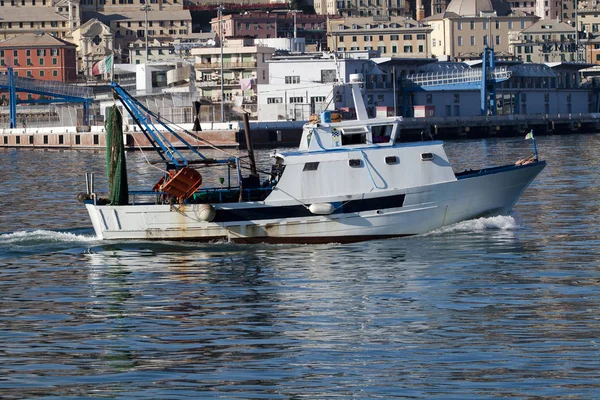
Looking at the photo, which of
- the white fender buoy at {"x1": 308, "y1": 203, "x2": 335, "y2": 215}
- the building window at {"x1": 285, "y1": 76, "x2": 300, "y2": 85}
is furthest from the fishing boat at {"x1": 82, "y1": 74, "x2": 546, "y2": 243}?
the building window at {"x1": 285, "y1": 76, "x2": 300, "y2": 85}

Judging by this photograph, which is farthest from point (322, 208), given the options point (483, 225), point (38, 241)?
point (38, 241)

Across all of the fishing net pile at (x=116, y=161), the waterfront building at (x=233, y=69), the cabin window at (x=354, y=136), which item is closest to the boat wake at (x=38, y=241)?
the fishing net pile at (x=116, y=161)

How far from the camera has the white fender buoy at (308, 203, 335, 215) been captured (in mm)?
39812

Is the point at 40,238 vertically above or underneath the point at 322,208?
underneath

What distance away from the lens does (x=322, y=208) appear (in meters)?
39.8

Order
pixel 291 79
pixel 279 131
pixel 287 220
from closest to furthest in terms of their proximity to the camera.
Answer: pixel 287 220 → pixel 279 131 → pixel 291 79

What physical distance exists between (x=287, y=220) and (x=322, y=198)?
4.39 feet

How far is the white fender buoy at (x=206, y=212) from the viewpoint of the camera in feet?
131

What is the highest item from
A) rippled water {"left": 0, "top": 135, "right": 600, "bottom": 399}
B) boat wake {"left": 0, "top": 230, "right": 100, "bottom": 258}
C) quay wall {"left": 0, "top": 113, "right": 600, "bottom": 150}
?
quay wall {"left": 0, "top": 113, "right": 600, "bottom": 150}

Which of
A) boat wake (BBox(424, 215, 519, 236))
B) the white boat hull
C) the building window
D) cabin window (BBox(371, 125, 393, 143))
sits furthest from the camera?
the building window

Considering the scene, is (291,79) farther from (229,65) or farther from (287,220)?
(287,220)

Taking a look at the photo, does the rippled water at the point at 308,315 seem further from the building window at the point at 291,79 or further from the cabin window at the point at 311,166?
the building window at the point at 291,79

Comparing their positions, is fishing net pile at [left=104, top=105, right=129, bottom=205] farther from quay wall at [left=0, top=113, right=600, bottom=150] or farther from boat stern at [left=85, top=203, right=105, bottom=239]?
quay wall at [left=0, top=113, right=600, bottom=150]

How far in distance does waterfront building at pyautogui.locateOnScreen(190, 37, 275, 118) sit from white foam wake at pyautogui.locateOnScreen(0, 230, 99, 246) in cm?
11335
